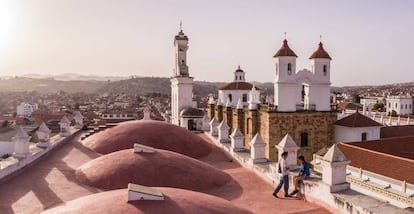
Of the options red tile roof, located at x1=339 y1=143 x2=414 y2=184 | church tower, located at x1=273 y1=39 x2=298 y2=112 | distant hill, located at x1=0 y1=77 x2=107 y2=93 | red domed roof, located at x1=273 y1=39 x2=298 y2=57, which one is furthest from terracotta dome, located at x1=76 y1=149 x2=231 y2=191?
distant hill, located at x1=0 y1=77 x2=107 y2=93

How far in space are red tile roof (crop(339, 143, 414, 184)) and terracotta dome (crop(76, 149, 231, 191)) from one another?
10145mm

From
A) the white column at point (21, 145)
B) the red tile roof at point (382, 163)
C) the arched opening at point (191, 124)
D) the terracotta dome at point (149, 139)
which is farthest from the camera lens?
the arched opening at point (191, 124)

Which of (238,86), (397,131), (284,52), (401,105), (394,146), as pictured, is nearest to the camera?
(394,146)

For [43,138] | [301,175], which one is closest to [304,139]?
[43,138]

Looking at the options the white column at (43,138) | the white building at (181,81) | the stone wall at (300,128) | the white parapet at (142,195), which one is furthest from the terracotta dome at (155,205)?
the white building at (181,81)

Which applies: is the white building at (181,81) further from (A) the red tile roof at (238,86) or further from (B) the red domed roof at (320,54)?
(B) the red domed roof at (320,54)

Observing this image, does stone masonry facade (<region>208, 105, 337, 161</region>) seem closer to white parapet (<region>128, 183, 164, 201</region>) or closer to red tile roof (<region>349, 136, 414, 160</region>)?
red tile roof (<region>349, 136, 414, 160</region>)

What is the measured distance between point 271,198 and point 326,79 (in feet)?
52.1

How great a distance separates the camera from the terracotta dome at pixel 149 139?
12.2 meters

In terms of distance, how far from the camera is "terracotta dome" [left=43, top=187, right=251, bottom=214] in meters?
5.22

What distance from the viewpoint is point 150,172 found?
26.3ft

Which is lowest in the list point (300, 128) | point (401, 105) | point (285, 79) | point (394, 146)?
point (394, 146)

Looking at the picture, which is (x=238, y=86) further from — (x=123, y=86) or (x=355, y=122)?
(x=123, y=86)

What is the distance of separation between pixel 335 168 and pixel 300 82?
49.6 ft
